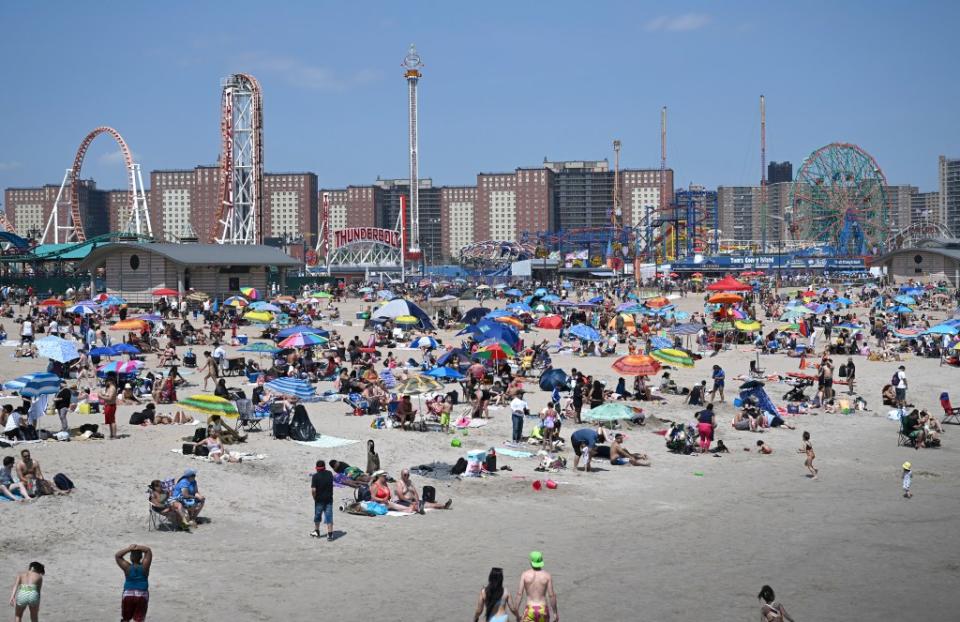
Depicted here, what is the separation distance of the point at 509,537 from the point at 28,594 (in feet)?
17.1

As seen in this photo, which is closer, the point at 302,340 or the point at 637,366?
the point at 637,366

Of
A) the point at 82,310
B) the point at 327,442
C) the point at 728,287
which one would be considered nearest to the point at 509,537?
the point at 327,442

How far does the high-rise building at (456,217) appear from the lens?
190500 millimetres

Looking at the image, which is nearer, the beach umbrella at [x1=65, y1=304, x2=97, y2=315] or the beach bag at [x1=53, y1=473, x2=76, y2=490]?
the beach bag at [x1=53, y1=473, x2=76, y2=490]

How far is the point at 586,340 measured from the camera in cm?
3006

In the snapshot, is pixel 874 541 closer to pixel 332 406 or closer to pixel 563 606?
pixel 563 606

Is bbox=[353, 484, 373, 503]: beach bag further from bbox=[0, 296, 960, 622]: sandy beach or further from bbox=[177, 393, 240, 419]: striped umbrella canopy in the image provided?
bbox=[177, 393, 240, 419]: striped umbrella canopy

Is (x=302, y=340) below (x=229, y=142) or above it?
below

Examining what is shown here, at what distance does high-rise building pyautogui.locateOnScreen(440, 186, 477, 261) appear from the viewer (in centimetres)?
19050

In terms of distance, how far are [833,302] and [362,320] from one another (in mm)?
20359

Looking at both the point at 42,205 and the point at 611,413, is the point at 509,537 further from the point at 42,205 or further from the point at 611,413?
the point at 42,205

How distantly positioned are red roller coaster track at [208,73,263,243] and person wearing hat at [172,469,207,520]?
5948cm

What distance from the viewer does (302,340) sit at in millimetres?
22250

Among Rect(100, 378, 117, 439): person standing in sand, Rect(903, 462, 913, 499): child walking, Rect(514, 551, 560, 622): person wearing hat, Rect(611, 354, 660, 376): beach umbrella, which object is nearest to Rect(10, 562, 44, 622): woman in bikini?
Rect(514, 551, 560, 622): person wearing hat
